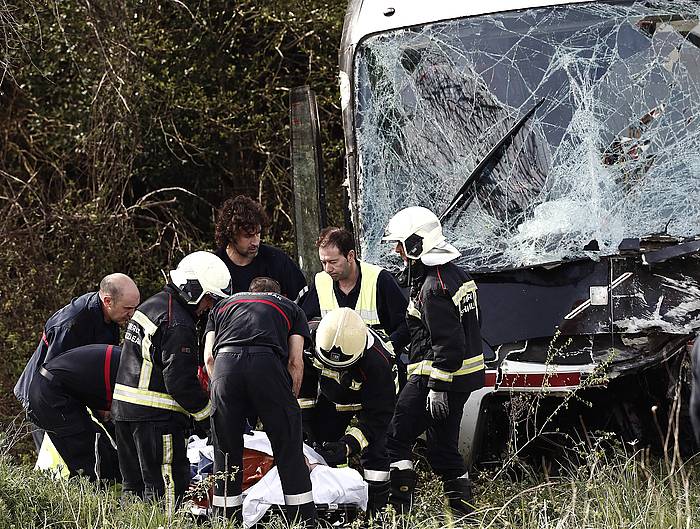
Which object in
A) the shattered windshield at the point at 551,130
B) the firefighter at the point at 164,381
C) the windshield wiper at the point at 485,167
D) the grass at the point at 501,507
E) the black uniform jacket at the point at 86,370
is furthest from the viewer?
the windshield wiper at the point at 485,167

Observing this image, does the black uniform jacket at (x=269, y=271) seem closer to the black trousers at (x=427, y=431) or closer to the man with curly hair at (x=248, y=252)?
the man with curly hair at (x=248, y=252)

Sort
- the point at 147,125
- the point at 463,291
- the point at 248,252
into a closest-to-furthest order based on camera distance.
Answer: the point at 463,291 → the point at 248,252 → the point at 147,125

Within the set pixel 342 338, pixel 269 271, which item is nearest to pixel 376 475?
pixel 342 338

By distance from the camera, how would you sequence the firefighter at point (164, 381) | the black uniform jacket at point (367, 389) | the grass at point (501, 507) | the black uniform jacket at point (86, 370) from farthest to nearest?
the black uniform jacket at point (86, 370) < the black uniform jacket at point (367, 389) < the firefighter at point (164, 381) < the grass at point (501, 507)

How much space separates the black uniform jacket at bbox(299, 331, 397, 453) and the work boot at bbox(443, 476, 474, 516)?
0.44 m

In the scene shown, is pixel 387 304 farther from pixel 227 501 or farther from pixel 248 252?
pixel 227 501

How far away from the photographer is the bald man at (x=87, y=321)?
5898mm

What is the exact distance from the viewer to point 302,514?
4938 millimetres

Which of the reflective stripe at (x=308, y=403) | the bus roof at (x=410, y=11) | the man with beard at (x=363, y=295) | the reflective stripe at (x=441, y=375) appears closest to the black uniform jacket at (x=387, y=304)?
the man with beard at (x=363, y=295)

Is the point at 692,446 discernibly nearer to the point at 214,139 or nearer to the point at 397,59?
the point at 397,59

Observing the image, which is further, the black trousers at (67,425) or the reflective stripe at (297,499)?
the black trousers at (67,425)

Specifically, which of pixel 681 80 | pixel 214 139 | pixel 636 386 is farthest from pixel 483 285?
pixel 214 139

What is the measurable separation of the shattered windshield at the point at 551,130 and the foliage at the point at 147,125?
12.8 ft

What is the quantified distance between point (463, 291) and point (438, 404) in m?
0.59
